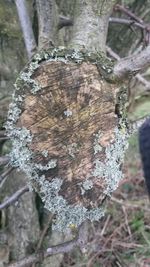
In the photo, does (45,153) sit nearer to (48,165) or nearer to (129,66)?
(48,165)

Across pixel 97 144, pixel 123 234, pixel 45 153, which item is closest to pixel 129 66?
pixel 97 144

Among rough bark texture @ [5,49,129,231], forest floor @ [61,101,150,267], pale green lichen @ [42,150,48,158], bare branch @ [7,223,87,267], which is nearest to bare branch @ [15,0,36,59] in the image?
rough bark texture @ [5,49,129,231]

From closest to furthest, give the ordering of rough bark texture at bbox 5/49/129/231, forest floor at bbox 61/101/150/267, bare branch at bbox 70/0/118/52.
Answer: rough bark texture at bbox 5/49/129/231
bare branch at bbox 70/0/118/52
forest floor at bbox 61/101/150/267

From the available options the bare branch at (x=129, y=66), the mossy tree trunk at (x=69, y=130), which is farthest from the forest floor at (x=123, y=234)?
the bare branch at (x=129, y=66)

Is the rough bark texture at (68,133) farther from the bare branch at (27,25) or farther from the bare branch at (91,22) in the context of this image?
the bare branch at (27,25)

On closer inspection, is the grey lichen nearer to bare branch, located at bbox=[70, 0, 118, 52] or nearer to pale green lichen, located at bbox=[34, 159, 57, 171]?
pale green lichen, located at bbox=[34, 159, 57, 171]
